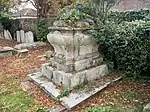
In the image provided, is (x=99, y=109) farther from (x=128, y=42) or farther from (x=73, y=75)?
(x=128, y=42)

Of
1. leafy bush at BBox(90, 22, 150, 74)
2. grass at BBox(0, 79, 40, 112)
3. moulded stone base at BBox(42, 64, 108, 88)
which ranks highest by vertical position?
leafy bush at BBox(90, 22, 150, 74)

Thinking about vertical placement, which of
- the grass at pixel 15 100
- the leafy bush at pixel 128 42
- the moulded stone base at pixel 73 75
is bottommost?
the grass at pixel 15 100

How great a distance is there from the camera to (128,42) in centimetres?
Answer: 489

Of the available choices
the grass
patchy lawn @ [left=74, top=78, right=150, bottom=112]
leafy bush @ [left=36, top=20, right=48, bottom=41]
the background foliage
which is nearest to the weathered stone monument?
patchy lawn @ [left=74, top=78, right=150, bottom=112]

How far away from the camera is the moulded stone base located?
184 inches

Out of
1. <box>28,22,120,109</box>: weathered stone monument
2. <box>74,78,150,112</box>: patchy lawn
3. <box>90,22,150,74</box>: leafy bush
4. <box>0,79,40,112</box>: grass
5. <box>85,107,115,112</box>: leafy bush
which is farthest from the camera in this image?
<box>90,22,150,74</box>: leafy bush

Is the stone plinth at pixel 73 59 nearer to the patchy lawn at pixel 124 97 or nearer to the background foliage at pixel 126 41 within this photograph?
the background foliage at pixel 126 41

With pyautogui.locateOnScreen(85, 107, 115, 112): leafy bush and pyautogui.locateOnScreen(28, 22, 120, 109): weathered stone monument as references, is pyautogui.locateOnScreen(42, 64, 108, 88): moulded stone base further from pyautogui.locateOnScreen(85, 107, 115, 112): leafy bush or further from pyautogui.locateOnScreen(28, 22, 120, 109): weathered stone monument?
pyautogui.locateOnScreen(85, 107, 115, 112): leafy bush

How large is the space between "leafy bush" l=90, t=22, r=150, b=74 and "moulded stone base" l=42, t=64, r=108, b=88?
525 millimetres

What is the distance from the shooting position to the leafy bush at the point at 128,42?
4.84 meters

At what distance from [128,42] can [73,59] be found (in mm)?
1324

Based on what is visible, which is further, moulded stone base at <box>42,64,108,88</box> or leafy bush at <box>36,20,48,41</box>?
leafy bush at <box>36,20,48,41</box>

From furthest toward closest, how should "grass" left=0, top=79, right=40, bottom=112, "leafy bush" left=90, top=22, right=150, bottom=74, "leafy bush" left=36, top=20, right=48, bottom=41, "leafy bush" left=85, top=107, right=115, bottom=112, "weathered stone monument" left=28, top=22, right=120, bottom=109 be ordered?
"leafy bush" left=36, top=20, right=48, bottom=41
"leafy bush" left=90, top=22, right=150, bottom=74
"weathered stone monument" left=28, top=22, right=120, bottom=109
"grass" left=0, top=79, right=40, bottom=112
"leafy bush" left=85, top=107, right=115, bottom=112

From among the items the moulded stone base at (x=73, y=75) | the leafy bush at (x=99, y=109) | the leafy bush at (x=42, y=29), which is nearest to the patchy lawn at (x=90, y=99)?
the leafy bush at (x=99, y=109)
